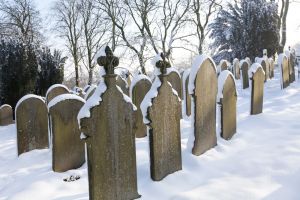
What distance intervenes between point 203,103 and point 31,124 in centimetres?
379

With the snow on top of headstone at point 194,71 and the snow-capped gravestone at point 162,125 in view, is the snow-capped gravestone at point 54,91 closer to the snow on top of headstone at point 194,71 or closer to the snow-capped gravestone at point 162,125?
the snow on top of headstone at point 194,71

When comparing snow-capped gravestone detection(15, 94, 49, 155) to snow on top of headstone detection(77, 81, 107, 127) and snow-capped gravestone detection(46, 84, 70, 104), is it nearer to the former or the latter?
snow-capped gravestone detection(46, 84, 70, 104)

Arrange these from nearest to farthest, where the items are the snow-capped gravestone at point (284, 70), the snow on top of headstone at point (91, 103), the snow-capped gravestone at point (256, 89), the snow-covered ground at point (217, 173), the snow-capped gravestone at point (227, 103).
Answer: the snow on top of headstone at point (91, 103), the snow-covered ground at point (217, 173), the snow-capped gravestone at point (227, 103), the snow-capped gravestone at point (256, 89), the snow-capped gravestone at point (284, 70)

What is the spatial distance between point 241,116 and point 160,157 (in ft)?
13.8

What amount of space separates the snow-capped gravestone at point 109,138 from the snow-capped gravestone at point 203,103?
1.52m

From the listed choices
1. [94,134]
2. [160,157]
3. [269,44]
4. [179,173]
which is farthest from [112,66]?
[269,44]

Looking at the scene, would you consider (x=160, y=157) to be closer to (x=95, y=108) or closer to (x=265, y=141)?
(x=95, y=108)

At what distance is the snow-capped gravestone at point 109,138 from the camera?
144 inches

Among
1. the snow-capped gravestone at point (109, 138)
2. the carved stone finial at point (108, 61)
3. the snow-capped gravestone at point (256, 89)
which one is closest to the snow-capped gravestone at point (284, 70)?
the snow-capped gravestone at point (256, 89)

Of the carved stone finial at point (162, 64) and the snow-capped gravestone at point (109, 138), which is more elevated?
the carved stone finial at point (162, 64)

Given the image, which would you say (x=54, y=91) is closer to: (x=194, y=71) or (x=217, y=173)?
(x=194, y=71)

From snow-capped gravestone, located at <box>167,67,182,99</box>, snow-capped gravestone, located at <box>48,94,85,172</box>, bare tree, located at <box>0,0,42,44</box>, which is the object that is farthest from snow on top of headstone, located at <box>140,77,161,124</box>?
bare tree, located at <box>0,0,42,44</box>

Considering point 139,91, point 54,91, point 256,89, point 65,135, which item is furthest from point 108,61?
point 54,91

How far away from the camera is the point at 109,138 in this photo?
381 centimetres
